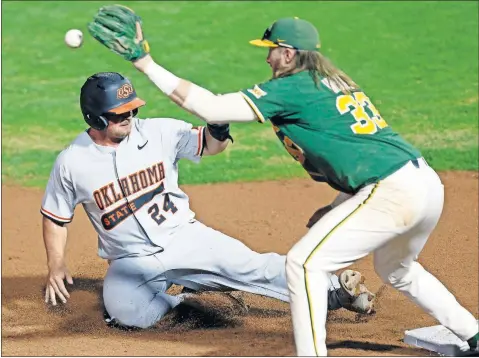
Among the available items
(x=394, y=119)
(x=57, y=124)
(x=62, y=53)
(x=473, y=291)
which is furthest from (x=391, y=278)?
(x=62, y=53)

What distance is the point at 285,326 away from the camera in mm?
6324

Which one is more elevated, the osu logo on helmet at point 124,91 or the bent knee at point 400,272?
the osu logo on helmet at point 124,91

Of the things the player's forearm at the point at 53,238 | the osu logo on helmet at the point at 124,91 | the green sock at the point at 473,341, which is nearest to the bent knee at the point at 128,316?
the player's forearm at the point at 53,238

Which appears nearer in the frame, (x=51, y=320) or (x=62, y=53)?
(x=51, y=320)

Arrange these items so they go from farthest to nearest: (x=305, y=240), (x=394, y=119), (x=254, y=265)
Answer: (x=394, y=119) < (x=254, y=265) < (x=305, y=240)

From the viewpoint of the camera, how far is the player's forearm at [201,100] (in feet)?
16.5

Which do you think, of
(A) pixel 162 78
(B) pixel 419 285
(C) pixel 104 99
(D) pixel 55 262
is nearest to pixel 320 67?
(A) pixel 162 78

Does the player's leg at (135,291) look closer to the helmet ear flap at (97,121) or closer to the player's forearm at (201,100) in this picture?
the helmet ear flap at (97,121)

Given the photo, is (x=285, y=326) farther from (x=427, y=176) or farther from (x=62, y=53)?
(x=62, y=53)

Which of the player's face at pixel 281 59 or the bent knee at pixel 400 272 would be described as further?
the bent knee at pixel 400 272

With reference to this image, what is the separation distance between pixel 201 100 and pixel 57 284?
1650 mm

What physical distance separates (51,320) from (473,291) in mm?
2856

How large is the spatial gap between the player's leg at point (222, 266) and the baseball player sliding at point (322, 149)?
4.00 ft

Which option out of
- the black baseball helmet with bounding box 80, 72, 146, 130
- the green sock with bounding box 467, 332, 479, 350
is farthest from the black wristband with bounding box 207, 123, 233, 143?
the green sock with bounding box 467, 332, 479, 350
